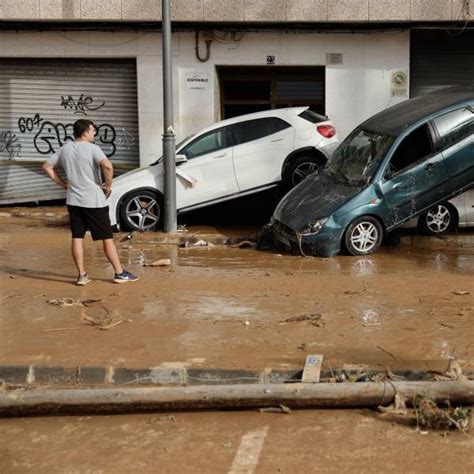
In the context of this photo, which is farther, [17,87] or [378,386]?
[17,87]

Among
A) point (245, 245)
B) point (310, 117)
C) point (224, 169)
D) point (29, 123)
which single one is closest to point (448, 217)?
point (310, 117)

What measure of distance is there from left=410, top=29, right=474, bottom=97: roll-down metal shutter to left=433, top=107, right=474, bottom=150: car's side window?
5535mm

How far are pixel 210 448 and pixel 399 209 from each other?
267 inches

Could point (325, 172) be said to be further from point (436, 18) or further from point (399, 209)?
point (436, 18)

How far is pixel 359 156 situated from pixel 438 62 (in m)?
6.10

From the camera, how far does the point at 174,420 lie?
602 centimetres

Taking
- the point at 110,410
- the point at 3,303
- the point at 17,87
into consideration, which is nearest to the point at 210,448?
the point at 110,410

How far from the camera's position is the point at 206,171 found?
13852 millimetres

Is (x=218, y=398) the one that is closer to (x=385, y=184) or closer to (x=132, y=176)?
(x=385, y=184)

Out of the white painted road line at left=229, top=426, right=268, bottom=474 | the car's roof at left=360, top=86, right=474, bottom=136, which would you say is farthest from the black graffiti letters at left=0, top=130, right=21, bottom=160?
the white painted road line at left=229, top=426, right=268, bottom=474

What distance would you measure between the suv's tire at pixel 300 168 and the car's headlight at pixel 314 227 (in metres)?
2.42

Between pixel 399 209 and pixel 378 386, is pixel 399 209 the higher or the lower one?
the higher one

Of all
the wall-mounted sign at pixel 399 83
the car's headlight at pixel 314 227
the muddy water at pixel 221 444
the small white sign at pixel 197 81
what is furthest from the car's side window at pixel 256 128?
the muddy water at pixel 221 444

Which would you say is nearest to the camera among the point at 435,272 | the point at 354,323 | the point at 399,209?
the point at 354,323
